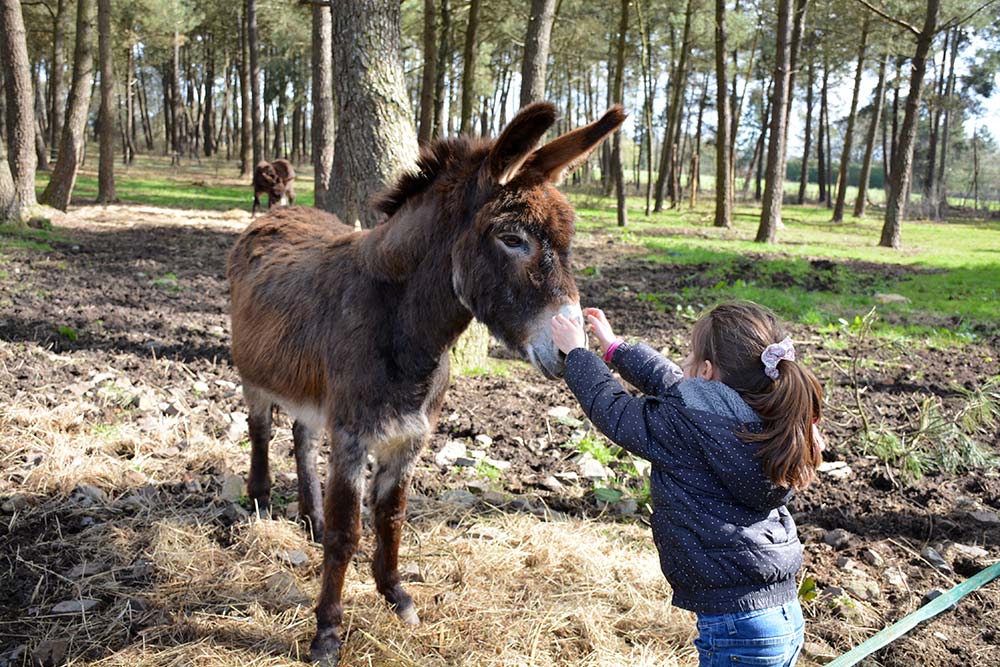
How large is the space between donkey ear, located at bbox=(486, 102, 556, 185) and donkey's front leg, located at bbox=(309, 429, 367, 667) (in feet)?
4.11

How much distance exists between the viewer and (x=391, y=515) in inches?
127

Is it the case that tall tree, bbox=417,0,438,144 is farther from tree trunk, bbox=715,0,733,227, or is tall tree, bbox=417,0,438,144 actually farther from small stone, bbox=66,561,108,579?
small stone, bbox=66,561,108,579

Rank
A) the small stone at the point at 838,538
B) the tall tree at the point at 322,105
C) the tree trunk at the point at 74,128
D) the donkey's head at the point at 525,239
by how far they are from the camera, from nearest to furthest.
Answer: the donkey's head at the point at 525,239 < the small stone at the point at 838,538 < the tall tree at the point at 322,105 < the tree trunk at the point at 74,128

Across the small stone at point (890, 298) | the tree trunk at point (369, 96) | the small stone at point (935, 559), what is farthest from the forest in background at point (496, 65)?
the small stone at point (890, 298)

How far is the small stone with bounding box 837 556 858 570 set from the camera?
3.68 m

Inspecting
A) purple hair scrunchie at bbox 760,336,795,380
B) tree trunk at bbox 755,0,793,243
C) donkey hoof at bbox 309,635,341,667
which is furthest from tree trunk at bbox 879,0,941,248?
donkey hoof at bbox 309,635,341,667

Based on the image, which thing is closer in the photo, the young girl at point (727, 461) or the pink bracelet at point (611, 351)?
the young girl at point (727, 461)

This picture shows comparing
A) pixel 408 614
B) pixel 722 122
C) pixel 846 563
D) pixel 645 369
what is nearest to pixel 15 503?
pixel 408 614

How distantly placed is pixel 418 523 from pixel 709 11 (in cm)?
2558

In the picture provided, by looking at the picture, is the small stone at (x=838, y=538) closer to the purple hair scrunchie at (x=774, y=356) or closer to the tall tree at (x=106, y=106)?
the purple hair scrunchie at (x=774, y=356)

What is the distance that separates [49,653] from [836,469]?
4732 millimetres

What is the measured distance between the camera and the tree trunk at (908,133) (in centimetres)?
1720

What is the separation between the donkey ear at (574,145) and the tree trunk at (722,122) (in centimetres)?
1894

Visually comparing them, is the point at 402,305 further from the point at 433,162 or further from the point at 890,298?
the point at 890,298
